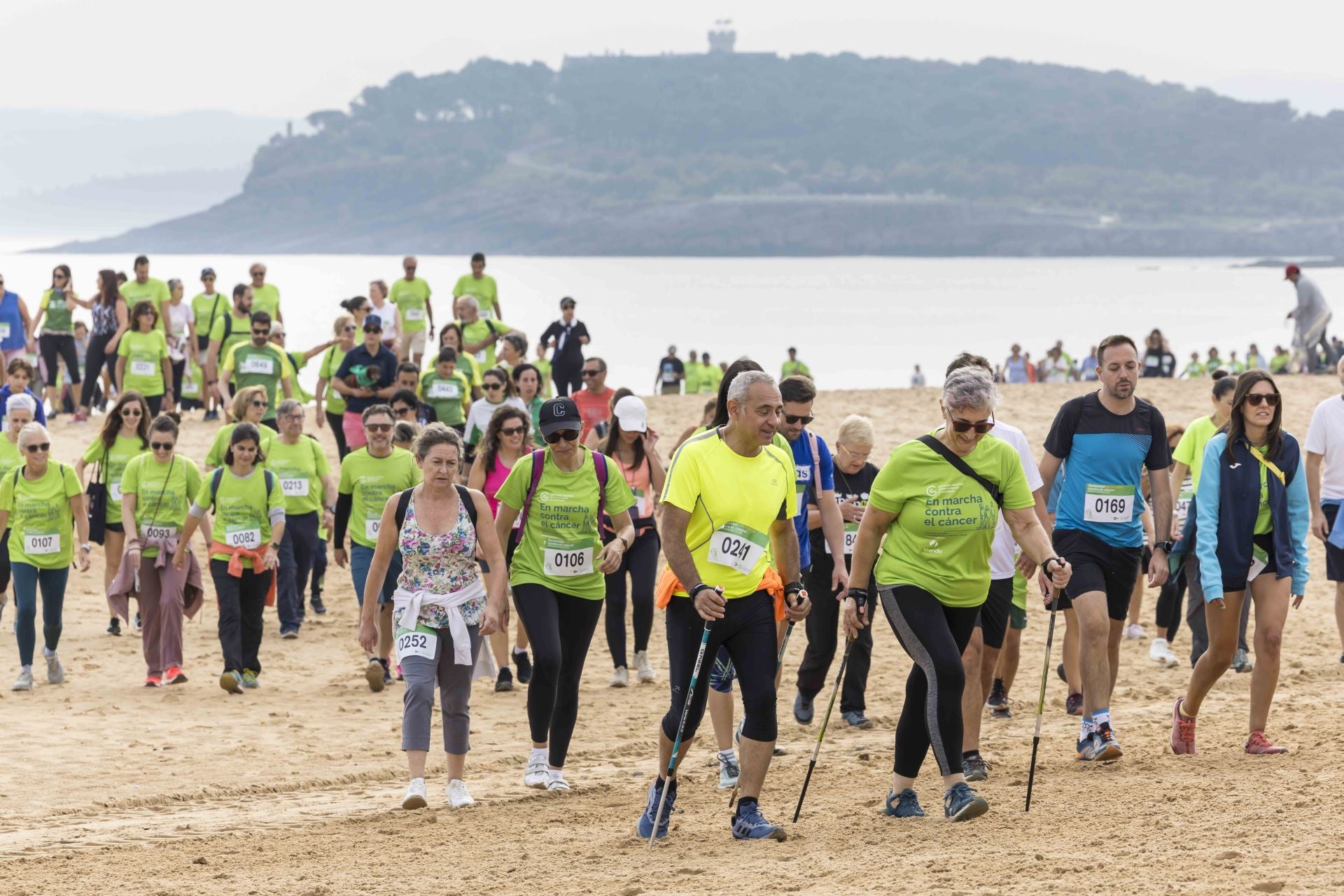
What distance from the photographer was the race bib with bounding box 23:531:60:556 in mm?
10055

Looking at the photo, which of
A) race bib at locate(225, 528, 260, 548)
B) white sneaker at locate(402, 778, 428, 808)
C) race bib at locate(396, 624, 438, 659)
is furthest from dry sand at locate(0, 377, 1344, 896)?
race bib at locate(225, 528, 260, 548)

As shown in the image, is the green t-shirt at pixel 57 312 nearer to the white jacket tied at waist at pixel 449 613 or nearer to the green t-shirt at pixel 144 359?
the green t-shirt at pixel 144 359

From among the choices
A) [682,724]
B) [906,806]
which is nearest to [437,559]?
[682,724]

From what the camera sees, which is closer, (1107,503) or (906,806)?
(906,806)

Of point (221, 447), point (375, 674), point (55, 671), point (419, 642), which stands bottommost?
point (55, 671)

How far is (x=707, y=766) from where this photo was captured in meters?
8.20

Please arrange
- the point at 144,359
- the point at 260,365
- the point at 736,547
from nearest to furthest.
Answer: the point at 736,547 → the point at 260,365 → the point at 144,359

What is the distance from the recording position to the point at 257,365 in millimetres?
14344

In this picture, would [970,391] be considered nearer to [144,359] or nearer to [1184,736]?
[1184,736]

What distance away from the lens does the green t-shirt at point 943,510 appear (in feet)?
20.1

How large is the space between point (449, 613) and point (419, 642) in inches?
7.4

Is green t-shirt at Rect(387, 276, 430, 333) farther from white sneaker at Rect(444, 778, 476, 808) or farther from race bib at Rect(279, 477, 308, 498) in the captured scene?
white sneaker at Rect(444, 778, 476, 808)

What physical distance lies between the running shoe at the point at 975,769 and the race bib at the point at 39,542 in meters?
6.05

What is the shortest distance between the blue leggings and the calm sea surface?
133ft
